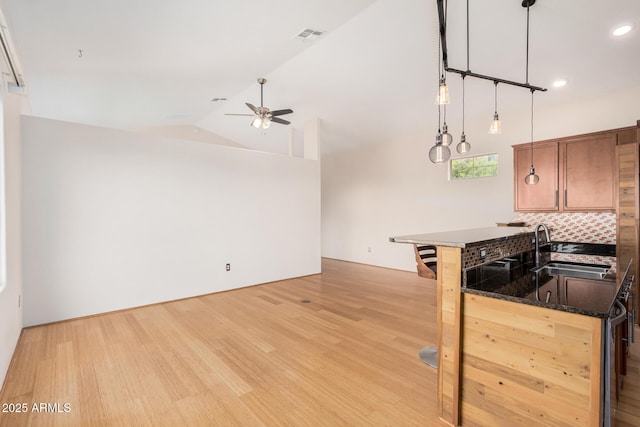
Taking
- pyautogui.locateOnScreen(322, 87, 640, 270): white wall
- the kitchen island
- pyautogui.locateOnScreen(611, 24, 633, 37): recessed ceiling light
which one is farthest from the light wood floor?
pyautogui.locateOnScreen(611, 24, 633, 37): recessed ceiling light

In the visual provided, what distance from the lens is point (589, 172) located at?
11.9 ft

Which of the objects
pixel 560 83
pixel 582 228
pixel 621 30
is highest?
pixel 621 30

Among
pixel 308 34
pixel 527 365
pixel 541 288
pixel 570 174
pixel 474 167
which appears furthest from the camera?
pixel 474 167

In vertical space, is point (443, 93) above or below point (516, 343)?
above

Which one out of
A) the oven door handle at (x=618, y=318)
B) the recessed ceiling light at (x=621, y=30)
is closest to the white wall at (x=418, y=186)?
the recessed ceiling light at (x=621, y=30)

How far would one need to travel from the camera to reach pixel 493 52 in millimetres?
3426

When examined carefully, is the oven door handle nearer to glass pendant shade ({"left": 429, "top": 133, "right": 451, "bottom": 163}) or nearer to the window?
glass pendant shade ({"left": 429, "top": 133, "right": 451, "bottom": 163})

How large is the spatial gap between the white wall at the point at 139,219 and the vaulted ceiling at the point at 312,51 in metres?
1.05

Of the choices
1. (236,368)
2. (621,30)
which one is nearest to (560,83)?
(621,30)

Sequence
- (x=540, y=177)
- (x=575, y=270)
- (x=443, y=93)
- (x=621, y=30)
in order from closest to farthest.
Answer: (x=443, y=93)
(x=575, y=270)
(x=621, y=30)
(x=540, y=177)

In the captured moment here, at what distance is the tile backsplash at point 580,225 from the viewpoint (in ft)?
12.3

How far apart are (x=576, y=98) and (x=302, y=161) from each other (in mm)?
4251

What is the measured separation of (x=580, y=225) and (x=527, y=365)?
3433 mm

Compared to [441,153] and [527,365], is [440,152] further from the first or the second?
[527,365]
